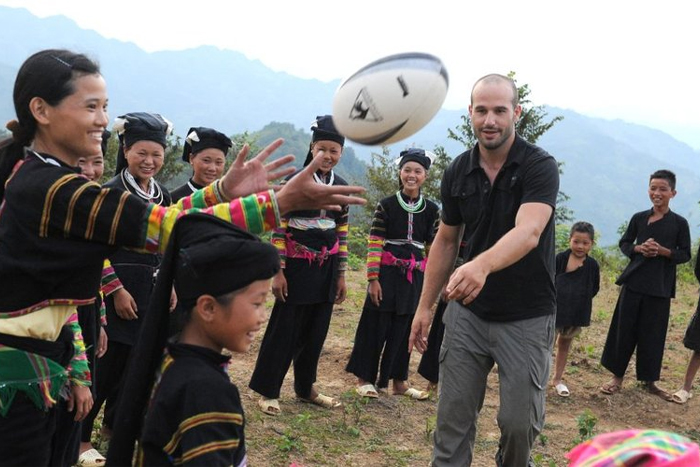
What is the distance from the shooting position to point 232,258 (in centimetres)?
225

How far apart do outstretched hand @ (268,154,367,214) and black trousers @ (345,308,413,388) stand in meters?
4.28

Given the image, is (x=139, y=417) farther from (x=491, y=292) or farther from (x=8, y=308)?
(x=491, y=292)

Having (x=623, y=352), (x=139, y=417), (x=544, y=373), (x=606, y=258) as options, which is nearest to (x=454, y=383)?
(x=544, y=373)

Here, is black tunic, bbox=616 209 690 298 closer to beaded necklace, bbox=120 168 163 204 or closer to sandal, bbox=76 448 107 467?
beaded necklace, bbox=120 168 163 204

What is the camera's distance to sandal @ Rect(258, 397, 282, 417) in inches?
231

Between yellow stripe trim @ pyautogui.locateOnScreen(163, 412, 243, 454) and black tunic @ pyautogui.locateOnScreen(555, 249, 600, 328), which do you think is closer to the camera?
yellow stripe trim @ pyautogui.locateOnScreen(163, 412, 243, 454)

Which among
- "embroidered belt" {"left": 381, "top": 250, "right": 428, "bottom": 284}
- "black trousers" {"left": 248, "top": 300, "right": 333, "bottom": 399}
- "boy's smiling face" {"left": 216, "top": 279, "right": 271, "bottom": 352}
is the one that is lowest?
"black trousers" {"left": 248, "top": 300, "right": 333, "bottom": 399}

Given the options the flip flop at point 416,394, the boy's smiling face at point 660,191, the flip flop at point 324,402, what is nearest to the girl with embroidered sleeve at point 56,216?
the flip flop at point 324,402

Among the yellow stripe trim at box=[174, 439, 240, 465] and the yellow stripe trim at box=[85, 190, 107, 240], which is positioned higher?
the yellow stripe trim at box=[85, 190, 107, 240]

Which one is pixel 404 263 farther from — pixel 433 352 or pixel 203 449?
pixel 203 449

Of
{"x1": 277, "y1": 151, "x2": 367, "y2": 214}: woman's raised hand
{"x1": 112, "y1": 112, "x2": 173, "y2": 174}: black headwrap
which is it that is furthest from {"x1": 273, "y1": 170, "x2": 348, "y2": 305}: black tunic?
{"x1": 277, "y1": 151, "x2": 367, "y2": 214}: woman's raised hand

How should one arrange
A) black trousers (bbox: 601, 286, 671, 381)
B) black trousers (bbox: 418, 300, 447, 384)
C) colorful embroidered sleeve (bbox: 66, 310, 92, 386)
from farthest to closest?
black trousers (bbox: 601, 286, 671, 381)
black trousers (bbox: 418, 300, 447, 384)
colorful embroidered sleeve (bbox: 66, 310, 92, 386)

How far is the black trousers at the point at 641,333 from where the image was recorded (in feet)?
25.2

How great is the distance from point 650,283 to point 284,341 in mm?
4255
